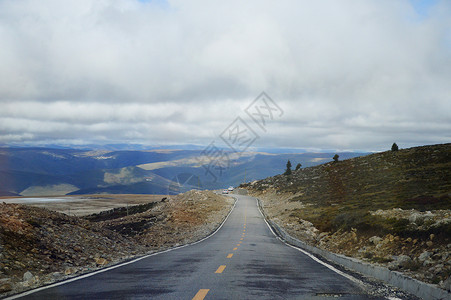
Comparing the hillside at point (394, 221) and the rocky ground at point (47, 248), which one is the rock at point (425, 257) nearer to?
the hillside at point (394, 221)

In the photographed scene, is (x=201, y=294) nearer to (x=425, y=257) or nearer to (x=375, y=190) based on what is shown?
(x=425, y=257)

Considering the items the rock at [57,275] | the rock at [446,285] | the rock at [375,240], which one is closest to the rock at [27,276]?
the rock at [57,275]

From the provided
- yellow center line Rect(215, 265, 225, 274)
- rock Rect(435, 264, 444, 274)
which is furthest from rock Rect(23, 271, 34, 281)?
rock Rect(435, 264, 444, 274)

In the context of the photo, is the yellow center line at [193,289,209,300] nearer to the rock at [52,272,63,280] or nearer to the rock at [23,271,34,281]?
the rock at [52,272,63,280]

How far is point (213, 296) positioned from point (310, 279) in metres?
3.82

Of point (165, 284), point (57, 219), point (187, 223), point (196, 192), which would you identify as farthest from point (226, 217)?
point (165, 284)

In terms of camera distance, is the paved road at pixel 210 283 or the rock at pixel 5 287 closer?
the paved road at pixel 210 283

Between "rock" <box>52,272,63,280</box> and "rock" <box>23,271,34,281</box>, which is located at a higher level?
"rock" <box>23,271,34,281</box>

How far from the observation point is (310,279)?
10789 mm

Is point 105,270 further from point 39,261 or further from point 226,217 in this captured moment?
point 226,217

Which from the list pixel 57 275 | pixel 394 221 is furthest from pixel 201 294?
pixel 394 221

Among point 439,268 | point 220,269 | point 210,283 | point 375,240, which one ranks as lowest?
point 375,240

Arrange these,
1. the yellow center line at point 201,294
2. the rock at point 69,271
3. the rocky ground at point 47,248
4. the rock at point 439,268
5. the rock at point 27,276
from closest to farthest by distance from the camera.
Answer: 1. the yellow center line at point 201,294
2. the rock at point 439,268
3. the rock at point 27,276
4. the rocky ground at point 47,248
5. the rock at point 69,271

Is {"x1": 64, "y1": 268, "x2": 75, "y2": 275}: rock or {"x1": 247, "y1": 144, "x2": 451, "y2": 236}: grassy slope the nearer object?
{"x1": 64, "y1": 268, "x2": 75, "y2": 275}: rock
